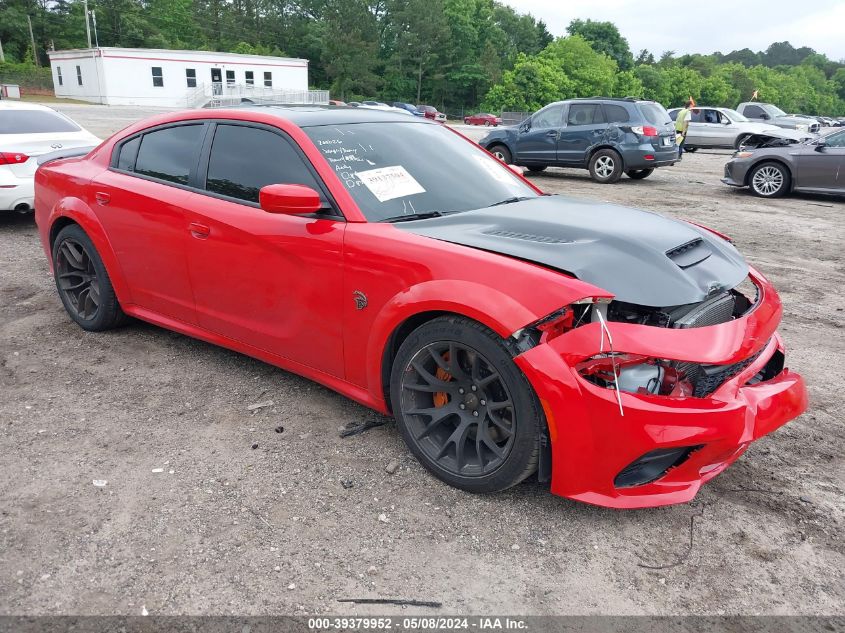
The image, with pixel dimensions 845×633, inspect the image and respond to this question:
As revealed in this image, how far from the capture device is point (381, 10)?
87.9 metres

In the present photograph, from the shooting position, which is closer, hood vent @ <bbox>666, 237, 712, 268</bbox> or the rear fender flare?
hood vent @ <bbox>666, 237, 712, 268</bbox>

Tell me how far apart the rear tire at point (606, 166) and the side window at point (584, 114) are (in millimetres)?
688

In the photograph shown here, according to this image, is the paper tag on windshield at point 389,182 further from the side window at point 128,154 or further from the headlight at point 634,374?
the side window at point 128,154

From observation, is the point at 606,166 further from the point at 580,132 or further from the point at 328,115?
the point at 328,115

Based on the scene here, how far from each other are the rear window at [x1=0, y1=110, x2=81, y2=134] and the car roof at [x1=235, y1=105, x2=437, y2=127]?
18.0 ft

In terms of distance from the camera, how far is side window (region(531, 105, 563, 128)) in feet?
46.4

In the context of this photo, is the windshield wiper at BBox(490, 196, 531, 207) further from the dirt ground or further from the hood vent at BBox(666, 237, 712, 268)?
the dirt ground

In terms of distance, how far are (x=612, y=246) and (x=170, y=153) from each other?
2686mm

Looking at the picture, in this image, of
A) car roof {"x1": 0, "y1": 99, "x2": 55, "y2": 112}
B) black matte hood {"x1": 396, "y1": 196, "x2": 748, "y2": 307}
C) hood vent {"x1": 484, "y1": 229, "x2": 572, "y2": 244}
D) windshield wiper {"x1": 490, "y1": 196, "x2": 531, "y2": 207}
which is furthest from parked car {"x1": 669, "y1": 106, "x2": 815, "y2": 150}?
hood vent {"x1": 484, "y1": 229, "x2": 572, "y2": 244}

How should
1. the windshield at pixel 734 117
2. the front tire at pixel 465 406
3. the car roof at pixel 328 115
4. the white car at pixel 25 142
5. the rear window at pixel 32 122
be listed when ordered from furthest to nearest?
the windshield at pixel 734 117 < the rear window at pixel 32 122 < the white car at pixel 25 142 < the car roof at pixel 328 115 < the front tire at pixel 465 406

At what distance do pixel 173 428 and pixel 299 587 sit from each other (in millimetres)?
1407

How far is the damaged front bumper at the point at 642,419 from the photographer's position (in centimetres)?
229

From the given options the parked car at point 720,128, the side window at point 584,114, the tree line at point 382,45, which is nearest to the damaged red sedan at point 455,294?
the side window at point 584,114

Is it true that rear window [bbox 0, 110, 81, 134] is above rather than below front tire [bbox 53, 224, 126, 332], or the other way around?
above
